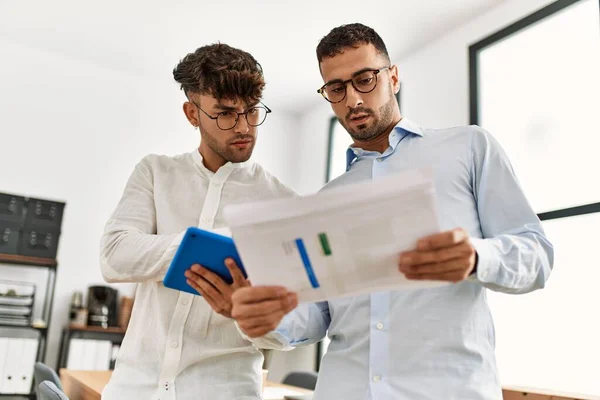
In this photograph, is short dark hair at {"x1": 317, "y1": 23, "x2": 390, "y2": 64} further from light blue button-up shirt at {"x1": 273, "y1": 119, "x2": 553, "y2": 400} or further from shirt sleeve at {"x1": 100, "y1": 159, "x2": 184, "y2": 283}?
shirt sleeve at {"x1": 100, "y1": 159, "x2": 184, "y2": 283}

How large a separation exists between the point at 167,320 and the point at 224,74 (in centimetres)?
61

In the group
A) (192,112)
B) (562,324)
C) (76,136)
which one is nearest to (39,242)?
(76,136)

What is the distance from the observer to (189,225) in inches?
53.5

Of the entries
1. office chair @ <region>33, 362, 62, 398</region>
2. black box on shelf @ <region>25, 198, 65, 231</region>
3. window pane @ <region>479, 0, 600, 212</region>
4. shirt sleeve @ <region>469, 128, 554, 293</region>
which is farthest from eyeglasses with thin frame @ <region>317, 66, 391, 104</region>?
black box on shelf @ <region>25, 198, 65, 231</region>

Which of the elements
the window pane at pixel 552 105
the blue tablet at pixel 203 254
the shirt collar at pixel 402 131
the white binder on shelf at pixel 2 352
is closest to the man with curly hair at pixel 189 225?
the blue tablet at pixel 203 254

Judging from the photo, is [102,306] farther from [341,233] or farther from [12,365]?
[341,233]

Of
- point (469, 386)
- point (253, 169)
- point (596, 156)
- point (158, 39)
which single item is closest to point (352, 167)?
point (253, 169)

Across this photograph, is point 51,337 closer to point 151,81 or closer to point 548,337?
point 151,81

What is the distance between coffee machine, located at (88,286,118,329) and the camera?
467 cm

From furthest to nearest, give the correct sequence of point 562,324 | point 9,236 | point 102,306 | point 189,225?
point 102,306 < point 9,236 < point 562,324 < point 189,225

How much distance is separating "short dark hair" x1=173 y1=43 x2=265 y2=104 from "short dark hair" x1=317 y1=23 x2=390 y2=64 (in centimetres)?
18

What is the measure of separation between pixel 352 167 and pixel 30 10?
4.18 metres

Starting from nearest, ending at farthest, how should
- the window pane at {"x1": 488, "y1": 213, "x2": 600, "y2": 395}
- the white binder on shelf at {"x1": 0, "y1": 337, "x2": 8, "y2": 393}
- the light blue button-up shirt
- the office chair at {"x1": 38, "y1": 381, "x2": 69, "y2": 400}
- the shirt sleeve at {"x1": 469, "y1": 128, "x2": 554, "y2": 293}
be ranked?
1. the shirt sleeve at {"x1": 469, "y1": 128, "x2": 554, "y2": 293}
2. the light blue button-up shirt
3. the office chair at {"x1": 38, "y1": 381, "x2": 69, "y2": 400}
4. the window pane at {"x1": 488, "y1": 213, "x2": 600, "y2": 395}
5. the white binder on shelf at {"x1": 0, "y1": 337, "x2": 8, "y2": 393}

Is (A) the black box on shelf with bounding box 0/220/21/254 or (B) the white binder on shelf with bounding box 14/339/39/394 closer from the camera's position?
(B) the white binder on shelf with bounding box 14/339/39/394
